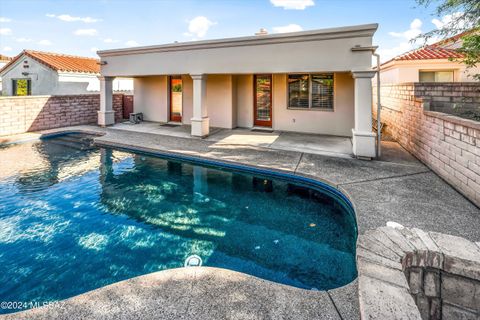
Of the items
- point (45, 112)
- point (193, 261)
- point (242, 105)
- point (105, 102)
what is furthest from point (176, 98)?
point (193, 261)

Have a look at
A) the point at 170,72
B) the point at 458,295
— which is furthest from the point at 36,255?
the point at 170,72

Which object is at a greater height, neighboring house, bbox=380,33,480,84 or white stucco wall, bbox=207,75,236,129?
neighboring house, bbox=380,33,480,84

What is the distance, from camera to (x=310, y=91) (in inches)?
478

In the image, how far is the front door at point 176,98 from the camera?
1479 cm

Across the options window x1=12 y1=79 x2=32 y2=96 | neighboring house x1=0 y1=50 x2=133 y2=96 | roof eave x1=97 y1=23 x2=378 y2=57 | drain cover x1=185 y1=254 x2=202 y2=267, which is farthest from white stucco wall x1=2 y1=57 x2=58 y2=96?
drain cover x1=185 y1=254 x2=202 y2=267

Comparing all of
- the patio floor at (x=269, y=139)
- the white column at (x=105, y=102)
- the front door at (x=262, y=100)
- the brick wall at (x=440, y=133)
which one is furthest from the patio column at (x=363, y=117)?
the white column at (x=105, y=102)

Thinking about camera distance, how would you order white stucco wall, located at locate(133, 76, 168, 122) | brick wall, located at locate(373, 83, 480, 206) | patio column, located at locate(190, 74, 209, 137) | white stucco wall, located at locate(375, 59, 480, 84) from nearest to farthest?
brick wall, located at locate(373, 83, 480, 206) → patio column, located at locate(190, 74, 209, 137) → white stucco wall, located at locate(375, 59, 480, 84) → white stucco wall, located at locate(133, 76, 168, 122)

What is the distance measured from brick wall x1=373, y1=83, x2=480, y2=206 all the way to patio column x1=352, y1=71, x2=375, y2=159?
4.49ft

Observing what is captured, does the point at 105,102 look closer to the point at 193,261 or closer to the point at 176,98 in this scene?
the point at 176,98

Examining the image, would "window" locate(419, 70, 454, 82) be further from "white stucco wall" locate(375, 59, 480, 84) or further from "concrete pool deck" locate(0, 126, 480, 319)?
"concrete pool deck" locate(0, 126, 480, 319)

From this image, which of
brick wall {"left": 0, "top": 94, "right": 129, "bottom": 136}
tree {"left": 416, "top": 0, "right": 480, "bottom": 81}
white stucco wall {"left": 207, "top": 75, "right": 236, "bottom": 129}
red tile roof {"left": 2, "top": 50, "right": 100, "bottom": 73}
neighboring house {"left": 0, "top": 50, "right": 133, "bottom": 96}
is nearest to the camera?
tree {"left": 416, "top": 0, "right": 480, "bottom": 81}

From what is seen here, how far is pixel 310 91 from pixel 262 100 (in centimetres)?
232

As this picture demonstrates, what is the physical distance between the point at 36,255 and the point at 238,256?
122 inches

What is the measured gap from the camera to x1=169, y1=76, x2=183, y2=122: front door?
1479cm
